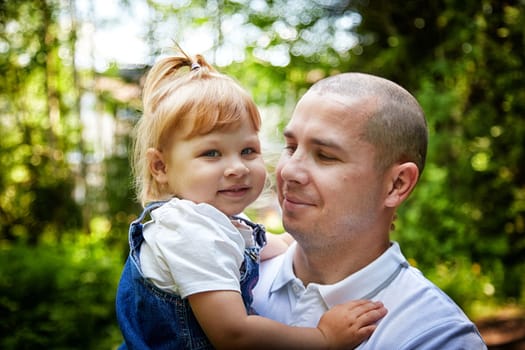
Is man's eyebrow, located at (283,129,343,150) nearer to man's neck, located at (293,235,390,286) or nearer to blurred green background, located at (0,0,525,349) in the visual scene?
man's neck, located at (293,235,390,286)

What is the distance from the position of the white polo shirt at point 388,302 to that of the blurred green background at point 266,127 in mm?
2886

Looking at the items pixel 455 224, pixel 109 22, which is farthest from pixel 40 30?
pixel 455 224

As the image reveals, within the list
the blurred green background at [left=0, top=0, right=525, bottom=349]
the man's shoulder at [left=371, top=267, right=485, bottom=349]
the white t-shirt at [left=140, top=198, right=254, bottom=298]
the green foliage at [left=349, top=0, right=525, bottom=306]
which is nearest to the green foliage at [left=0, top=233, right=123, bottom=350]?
the blurred green background at [left=0, top=0, right=525, bottom=349]

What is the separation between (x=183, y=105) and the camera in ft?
5.51

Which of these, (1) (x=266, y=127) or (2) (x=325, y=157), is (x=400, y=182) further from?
(1) (x=266, y=127)

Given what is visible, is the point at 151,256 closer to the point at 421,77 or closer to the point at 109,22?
the point at 421,77

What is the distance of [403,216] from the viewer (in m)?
5.92

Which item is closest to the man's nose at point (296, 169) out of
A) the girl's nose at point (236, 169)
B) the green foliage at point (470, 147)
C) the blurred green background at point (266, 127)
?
the girl's nose at point (236, 169)

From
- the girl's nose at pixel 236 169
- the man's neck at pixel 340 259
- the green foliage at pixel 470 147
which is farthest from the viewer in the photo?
the green foliage at pixel 470 147

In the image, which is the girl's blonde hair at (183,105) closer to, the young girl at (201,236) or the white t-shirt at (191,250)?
the young girl at (201,236)

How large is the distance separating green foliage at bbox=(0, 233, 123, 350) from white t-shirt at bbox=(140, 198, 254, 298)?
3517mm

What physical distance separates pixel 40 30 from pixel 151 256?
588 centimetres

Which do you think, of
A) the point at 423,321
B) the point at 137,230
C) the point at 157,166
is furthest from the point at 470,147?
the point at 137,230

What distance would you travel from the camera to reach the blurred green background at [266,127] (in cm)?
548
